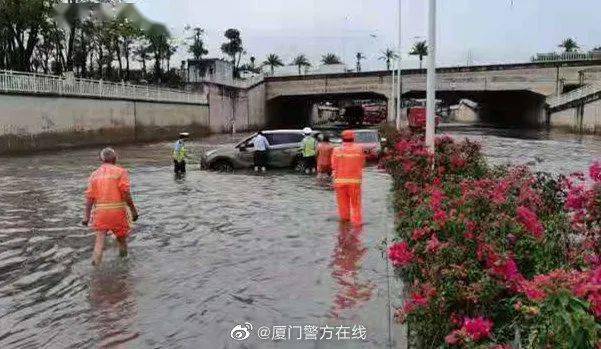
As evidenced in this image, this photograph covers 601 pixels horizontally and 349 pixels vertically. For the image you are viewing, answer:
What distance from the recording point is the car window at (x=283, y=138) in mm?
22062

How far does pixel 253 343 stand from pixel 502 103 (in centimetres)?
8295

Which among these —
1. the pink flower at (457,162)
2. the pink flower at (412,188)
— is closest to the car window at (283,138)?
the pink flower at (457,162)

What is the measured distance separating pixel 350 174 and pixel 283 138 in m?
11.2

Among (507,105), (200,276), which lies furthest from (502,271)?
(507,105)

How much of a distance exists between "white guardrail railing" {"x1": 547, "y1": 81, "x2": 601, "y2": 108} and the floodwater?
37.9 m

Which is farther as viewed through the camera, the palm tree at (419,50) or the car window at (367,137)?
the palm tree at (419,50)

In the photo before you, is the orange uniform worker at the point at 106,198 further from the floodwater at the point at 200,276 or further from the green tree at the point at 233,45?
the green tree at the point at 233,45

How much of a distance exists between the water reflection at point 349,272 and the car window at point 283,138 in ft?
36.7

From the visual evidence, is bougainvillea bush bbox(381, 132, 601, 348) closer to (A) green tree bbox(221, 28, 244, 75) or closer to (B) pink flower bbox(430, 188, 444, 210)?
(B) pink flower bbox(430, 188, 444, 210)

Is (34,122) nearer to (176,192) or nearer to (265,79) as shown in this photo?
(176,192)

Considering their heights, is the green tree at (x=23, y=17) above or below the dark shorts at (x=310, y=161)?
above

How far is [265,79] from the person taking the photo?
70.9 metres

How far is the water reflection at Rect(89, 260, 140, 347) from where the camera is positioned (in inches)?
236

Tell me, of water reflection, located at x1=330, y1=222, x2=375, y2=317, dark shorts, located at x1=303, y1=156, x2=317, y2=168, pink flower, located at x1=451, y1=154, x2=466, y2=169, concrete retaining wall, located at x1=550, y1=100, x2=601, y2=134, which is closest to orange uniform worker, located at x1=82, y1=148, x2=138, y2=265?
water reflection, located at x1=330, y1=222, x2=375, y2=317
